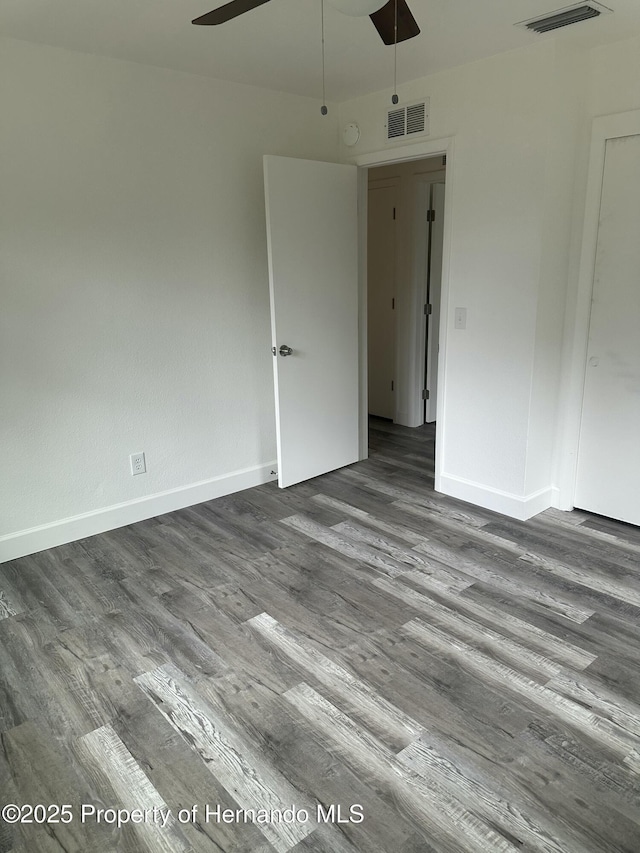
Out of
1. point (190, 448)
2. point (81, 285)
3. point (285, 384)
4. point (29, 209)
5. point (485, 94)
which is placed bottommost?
point (190, 448)

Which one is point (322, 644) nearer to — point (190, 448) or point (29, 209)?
point (190, 448)

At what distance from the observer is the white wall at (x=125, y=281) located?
2896 mm

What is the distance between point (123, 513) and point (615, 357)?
9.41ft

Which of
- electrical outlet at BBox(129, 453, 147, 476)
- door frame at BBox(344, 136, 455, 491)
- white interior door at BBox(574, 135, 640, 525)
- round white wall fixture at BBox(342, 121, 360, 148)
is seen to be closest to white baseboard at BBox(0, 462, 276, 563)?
electrical outlet at BBox(129, 453, 147, 476)

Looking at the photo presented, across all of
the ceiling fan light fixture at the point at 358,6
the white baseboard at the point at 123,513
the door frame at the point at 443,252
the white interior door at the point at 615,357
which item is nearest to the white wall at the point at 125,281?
the white baseboard at the point at 123,513

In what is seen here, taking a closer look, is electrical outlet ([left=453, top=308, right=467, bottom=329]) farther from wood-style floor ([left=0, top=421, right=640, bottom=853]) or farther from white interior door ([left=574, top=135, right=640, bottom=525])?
wood-style floor ([left=0, top=421, right=640, bottom=853])

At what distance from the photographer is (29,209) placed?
2873 millimetres

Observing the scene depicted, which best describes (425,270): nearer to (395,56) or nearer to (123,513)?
(395,56)

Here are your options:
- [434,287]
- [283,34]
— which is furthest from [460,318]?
[434,287]

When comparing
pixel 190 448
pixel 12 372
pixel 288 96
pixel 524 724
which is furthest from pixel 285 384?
pixel 524 724

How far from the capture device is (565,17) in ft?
8.48

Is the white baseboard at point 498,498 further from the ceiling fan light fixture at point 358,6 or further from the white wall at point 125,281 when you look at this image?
the ceiling fan light fixture at point 358,6

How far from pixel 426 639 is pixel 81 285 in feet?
7.84

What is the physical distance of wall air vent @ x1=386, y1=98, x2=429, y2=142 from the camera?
3439mm
